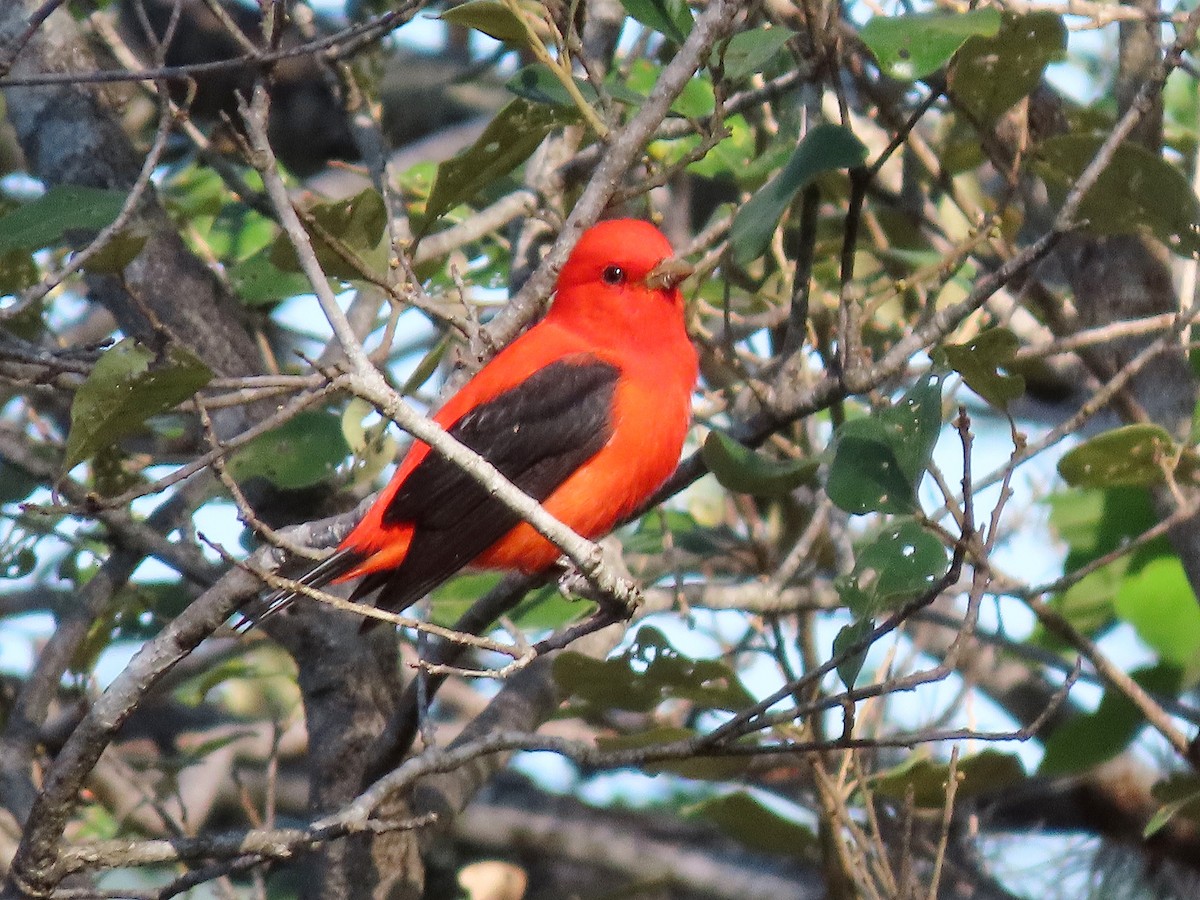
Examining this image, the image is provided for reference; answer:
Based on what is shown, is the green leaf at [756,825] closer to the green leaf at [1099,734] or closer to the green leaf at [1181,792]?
the green leaf at [1099,734]

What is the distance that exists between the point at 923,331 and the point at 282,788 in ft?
13.4

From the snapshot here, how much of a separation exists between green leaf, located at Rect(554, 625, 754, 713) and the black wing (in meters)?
0.43

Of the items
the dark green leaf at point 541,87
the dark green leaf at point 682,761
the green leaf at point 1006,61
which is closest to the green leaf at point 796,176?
the dark green leaf at point 541,87

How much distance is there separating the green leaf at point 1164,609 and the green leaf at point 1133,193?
3.88 ft

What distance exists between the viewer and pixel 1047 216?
532 centimetres

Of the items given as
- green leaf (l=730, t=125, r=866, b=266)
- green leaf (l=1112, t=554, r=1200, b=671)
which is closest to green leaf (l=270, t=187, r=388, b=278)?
green leaf (l=730, t=125, r=866, b=266)

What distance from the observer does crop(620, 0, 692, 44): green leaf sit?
3754 mm

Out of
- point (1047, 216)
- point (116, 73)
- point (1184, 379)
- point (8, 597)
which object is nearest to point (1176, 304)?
point (1184, 379)

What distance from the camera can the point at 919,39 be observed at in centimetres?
340

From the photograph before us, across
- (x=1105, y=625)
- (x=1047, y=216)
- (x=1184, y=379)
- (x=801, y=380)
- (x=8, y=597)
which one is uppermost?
(x=8, y=597)

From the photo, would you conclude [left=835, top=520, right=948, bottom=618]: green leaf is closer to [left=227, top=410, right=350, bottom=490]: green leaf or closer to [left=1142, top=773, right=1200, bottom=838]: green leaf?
[left=1142, top=773, right=1200, bottom=838]: green leaf

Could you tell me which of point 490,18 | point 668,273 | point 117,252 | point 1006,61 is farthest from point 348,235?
point 1006,61

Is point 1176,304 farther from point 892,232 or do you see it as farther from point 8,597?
point 8,597

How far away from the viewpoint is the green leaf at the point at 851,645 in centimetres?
317
